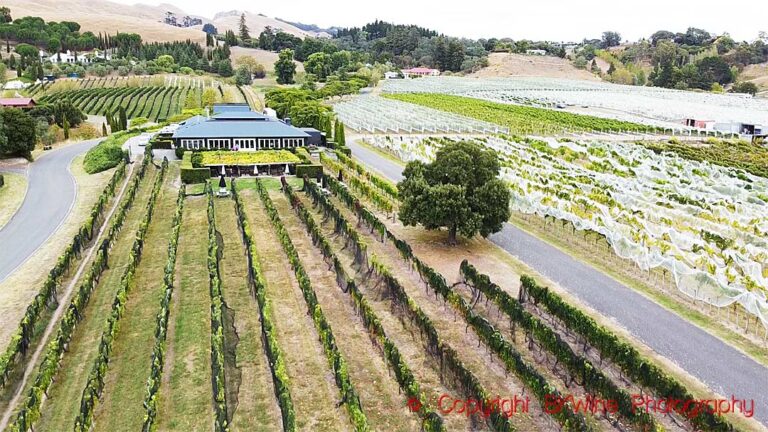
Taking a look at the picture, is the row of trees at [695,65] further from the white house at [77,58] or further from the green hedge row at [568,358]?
the green hedge row at [568,358]

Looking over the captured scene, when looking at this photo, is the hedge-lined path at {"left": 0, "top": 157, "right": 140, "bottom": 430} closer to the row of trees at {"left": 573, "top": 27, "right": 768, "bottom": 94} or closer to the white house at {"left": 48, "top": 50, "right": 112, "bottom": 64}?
the white house at {"left": 48, "top": 50, "right": 112, "bottom": 64}

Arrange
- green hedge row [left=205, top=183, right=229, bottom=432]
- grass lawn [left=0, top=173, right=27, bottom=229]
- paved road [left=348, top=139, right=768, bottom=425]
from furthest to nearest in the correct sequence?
grass lawn [left=0, top=173, right=27, bottom=229], paved road [left=348, top=139, right=768, bottom=425], green hedge row [left=205, top=183, right=229, bottom=432]

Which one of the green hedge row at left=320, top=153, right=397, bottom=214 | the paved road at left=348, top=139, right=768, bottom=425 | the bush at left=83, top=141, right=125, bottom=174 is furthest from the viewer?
the bush at left=83, top=141, right=125, bottom=174

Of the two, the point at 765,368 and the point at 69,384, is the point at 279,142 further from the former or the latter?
the point at 765,368

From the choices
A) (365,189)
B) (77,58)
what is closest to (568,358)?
(365,189)

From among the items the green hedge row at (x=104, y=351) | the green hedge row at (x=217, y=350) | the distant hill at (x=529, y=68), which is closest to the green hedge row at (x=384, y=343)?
the green hedge row at (x=217, y=350)

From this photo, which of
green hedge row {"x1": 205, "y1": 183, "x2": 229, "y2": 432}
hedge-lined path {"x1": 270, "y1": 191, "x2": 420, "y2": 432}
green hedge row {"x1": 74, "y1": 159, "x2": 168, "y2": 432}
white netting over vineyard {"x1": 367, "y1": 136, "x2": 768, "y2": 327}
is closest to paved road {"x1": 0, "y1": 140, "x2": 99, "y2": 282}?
green hedge row {"x1": 74, "y1": 159, "x2": 168, "y2": 432}
